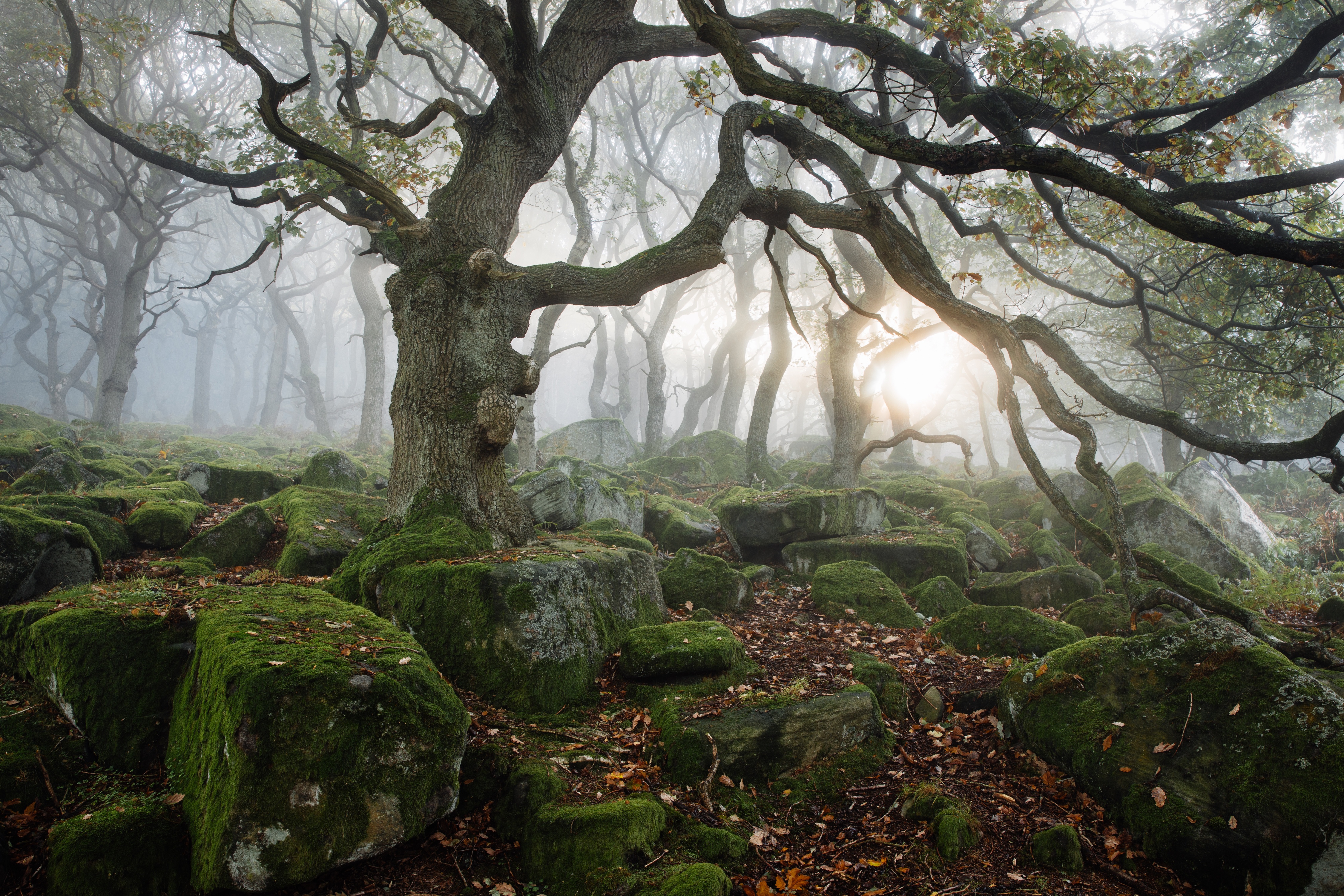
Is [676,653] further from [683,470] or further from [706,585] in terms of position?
[683,470]

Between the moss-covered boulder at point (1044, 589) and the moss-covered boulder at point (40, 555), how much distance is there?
9158 mm

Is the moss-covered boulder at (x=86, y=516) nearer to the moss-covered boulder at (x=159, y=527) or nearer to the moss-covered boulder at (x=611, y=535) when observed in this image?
the moss-covered boulder at (x=159, y=527)

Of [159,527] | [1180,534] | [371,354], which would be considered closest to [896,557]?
[1180,534]

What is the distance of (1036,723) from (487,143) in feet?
23.9

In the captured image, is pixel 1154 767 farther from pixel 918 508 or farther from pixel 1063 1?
pixel 1063 1

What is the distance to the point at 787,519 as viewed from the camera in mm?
8742

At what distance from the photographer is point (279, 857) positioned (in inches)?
106

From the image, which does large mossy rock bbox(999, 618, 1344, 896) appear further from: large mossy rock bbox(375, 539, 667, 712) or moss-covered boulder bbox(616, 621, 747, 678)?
large mossy rock bbox(375, 539, 667, 712)

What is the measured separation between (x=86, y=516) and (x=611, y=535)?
5.33 m

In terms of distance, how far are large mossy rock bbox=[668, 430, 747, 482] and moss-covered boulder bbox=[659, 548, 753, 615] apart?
395 inches

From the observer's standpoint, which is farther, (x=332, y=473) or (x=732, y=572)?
(x=332, y=473)

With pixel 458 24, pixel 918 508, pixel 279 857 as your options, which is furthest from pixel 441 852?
pixel 918 508

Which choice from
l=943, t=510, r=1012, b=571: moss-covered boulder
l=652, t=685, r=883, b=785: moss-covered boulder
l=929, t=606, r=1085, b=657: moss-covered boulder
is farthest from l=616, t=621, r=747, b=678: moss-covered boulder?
l=943, t=510, r=1012, b=571: moss-covered boulder

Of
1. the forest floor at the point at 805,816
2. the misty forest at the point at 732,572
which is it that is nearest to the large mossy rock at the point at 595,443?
the misty forest at the point at 732,572
